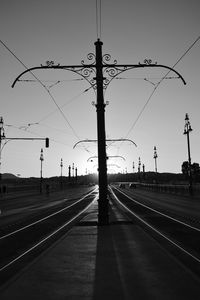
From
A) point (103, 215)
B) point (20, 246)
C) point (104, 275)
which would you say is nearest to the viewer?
point (104, 275)

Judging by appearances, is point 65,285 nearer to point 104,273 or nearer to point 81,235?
point 104,273

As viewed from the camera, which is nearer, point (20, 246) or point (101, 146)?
point (20, 246)

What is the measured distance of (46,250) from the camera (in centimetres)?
1045

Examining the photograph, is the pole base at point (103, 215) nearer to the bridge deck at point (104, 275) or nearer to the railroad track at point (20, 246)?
the railroad track at point (20, 246)

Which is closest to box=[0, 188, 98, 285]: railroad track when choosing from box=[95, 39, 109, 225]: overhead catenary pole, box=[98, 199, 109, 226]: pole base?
box=[98, 199, 109, 226]: pole base

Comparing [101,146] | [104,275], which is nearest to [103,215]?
[101,146]

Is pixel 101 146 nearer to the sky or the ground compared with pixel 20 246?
nearer to the sky

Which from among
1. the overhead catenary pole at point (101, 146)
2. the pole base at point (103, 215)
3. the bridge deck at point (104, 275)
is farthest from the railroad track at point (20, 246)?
the overhead catenary pole at point (101, 146)

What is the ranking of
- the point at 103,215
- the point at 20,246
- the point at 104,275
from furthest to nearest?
the point at 103,215
the point at 20,246
the point at 104,275

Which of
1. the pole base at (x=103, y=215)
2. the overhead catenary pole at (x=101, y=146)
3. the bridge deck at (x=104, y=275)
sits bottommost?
the bridge deck at (x=104, y=275)

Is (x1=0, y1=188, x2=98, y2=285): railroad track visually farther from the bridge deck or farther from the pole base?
the pole base

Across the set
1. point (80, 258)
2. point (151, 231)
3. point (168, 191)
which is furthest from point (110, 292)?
point (168, 191)

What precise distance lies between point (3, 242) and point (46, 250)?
8.24 ft

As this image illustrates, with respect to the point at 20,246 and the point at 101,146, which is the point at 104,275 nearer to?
the point at 20,246
